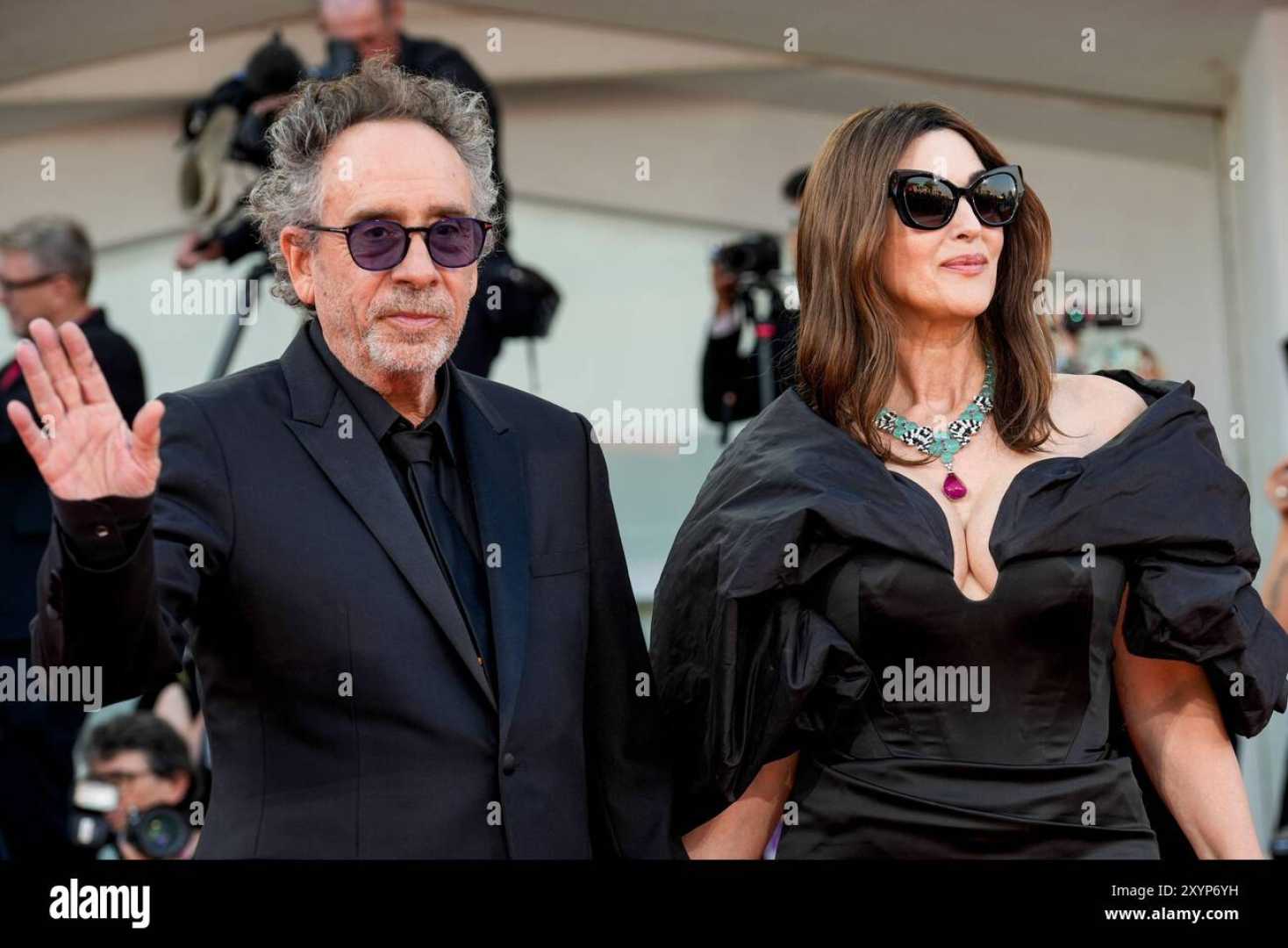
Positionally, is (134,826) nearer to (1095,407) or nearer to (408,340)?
(408,340)

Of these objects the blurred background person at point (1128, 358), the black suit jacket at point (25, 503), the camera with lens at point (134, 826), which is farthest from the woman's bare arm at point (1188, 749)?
the black suit jacket at point (25, 503)

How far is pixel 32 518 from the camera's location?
18.3 ft

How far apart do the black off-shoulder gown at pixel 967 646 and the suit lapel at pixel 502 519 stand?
0.37 meters

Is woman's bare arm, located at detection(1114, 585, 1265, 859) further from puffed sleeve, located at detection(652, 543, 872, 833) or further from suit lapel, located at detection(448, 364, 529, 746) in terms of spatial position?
suit lapel, located at detection(448, 364, 529, 746)

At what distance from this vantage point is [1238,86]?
24.7ft

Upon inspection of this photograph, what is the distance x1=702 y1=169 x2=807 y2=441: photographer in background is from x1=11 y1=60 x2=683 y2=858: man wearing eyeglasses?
6.24 feet

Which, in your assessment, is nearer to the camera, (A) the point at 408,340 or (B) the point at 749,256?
(A) the point at 408,340

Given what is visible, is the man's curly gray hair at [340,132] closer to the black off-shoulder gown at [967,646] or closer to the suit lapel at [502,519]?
the suit lapel at [502,519]

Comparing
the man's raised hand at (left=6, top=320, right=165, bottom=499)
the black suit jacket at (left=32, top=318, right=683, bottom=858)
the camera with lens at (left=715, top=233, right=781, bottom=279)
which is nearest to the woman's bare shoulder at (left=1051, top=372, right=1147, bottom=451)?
the black suit jacket at (left=32, top=318, right=683, bottom=858)

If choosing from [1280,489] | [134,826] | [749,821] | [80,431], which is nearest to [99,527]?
[80,431]

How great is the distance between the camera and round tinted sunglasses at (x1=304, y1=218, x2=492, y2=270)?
3.18 metres

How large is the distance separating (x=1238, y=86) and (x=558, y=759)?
5.27 m

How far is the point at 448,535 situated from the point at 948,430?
884 mm

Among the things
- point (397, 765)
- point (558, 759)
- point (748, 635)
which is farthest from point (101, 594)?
point (748, 635)
